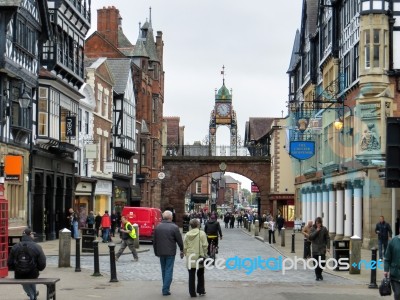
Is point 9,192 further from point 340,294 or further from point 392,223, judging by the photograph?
point 340,294

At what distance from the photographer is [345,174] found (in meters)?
42.1

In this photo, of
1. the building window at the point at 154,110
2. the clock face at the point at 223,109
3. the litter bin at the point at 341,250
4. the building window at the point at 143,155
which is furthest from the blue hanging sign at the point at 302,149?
the clock face at the point at 223,109

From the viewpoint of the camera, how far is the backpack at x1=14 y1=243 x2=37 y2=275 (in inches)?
581

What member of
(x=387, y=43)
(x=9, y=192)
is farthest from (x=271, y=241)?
(x=9, y=192)

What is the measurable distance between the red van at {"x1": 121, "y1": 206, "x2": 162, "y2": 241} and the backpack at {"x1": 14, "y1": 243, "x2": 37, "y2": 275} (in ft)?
80.2

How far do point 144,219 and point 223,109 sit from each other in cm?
5560

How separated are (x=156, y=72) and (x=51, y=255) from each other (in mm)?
45690

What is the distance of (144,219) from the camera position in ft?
131

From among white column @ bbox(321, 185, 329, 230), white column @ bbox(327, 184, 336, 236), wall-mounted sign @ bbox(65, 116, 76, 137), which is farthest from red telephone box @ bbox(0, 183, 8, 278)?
white column @ bbox(321, 185, 329, 230)

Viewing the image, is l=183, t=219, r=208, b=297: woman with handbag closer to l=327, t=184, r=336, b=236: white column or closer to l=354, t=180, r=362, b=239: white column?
l=354, t=180, r=362, b=239: white column

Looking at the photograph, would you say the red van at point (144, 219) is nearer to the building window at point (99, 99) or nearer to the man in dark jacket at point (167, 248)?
the building window at point (99, 99)

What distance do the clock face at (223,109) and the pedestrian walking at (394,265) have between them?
81.1 meters

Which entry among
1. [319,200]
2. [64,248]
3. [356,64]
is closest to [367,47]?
[356,64]

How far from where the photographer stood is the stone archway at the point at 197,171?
78125mm
